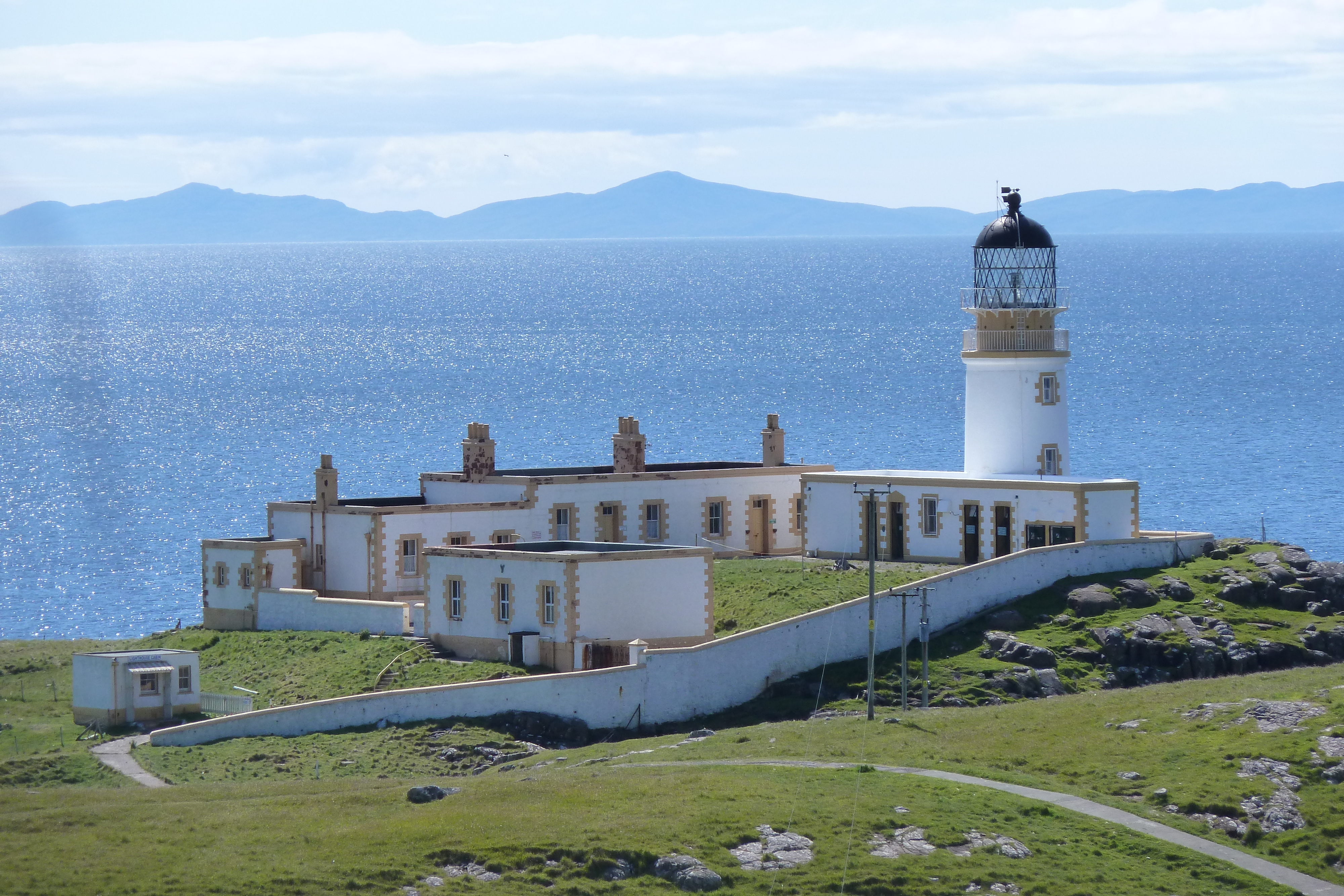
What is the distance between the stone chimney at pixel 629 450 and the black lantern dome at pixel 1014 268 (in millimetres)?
11174

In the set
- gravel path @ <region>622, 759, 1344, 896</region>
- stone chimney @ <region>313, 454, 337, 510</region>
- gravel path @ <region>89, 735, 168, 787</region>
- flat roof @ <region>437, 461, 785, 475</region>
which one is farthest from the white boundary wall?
flat roof @ <region>437, 461, 785, 475</region>

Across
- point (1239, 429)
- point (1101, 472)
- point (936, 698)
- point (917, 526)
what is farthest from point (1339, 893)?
point (1239, 429)

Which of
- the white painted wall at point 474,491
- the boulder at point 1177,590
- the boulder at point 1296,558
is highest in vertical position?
the white painted wall at point 474,491

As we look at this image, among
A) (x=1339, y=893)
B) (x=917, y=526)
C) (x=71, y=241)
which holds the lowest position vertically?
A: (x=1339, y=893)

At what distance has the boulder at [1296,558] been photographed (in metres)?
60.2

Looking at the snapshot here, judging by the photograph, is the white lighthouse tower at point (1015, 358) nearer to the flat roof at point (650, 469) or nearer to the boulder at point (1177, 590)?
the boulder at point (1177, 590)

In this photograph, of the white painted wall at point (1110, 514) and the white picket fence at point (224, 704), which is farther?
the white painted wall at point (1110, 514)

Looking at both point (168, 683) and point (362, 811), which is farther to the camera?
point (168, 683)

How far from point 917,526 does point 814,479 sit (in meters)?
3.79

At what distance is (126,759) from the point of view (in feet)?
160

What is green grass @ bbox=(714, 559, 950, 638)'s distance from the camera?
5634cm

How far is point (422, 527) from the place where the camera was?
6144 centimetres

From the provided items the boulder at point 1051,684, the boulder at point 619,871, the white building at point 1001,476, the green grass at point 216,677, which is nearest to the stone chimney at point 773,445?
the white building at point 1001,476

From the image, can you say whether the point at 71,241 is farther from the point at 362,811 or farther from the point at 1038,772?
the point at 1038,772
